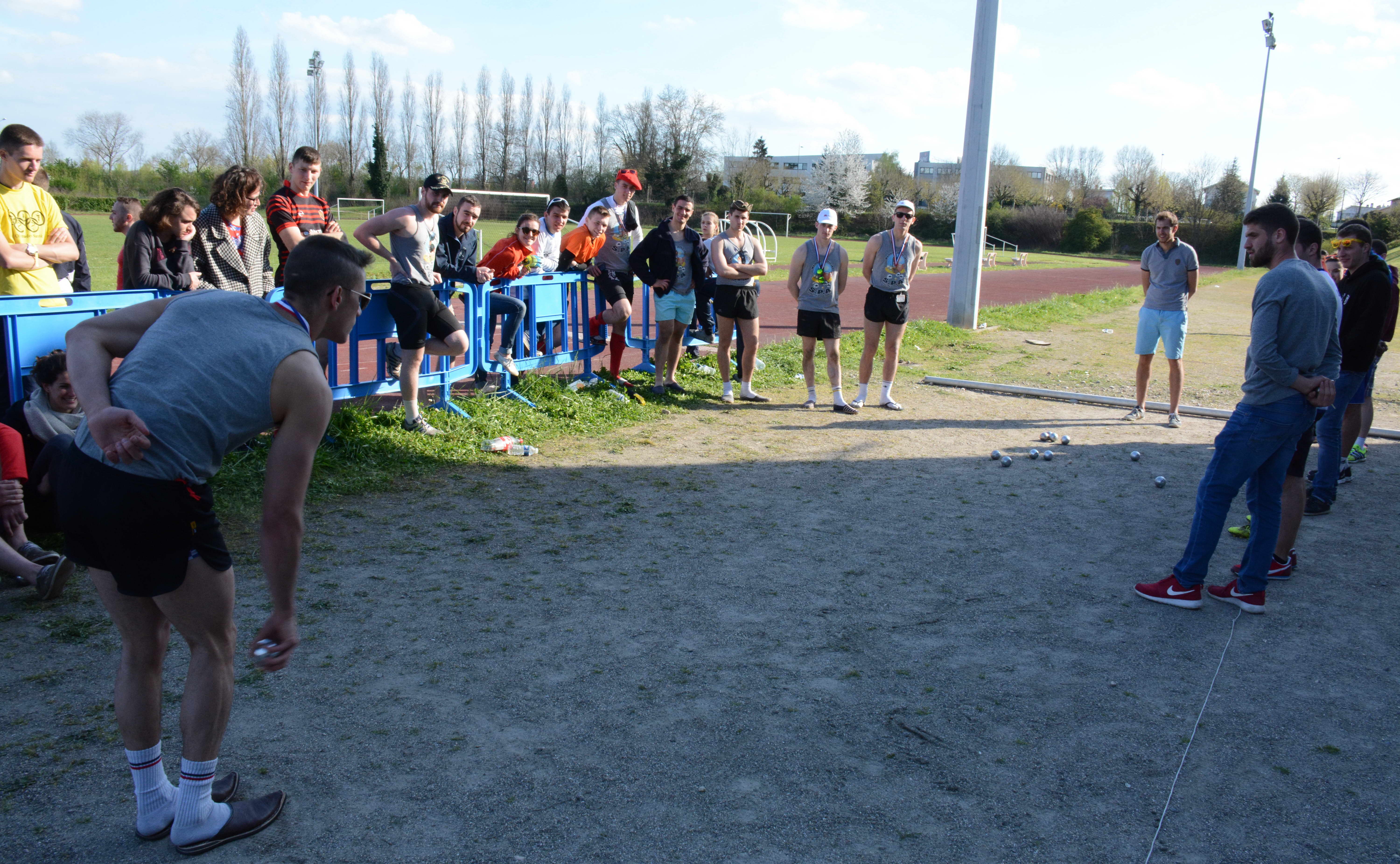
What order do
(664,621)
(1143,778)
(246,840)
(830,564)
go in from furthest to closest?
(830,564), (664,621), (1143,778), (246,840)

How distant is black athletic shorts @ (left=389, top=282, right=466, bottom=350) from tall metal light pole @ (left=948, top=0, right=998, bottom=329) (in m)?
10.2

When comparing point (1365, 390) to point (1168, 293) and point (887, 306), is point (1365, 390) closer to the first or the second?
point (1168, 293)

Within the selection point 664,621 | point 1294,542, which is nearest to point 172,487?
point 664,621

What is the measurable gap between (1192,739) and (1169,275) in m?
6.51

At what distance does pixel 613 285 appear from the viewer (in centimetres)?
984

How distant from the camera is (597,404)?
30.2 feet

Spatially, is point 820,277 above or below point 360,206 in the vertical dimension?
below

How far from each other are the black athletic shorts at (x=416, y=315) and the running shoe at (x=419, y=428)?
615 mm

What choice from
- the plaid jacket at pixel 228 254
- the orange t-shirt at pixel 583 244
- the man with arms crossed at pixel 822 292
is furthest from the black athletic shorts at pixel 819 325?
the plaid jacket at pixel 228 254

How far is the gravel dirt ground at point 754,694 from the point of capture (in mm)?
2961

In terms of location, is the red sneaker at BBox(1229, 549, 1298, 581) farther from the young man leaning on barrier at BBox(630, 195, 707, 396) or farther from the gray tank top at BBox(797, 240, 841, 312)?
the young man leaning on barrier at BBox(630, 195, 707, 396)

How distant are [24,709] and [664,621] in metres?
2.66

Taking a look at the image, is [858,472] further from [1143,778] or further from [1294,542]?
[1143,778]

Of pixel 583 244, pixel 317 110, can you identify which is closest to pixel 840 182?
pixel 317 110
